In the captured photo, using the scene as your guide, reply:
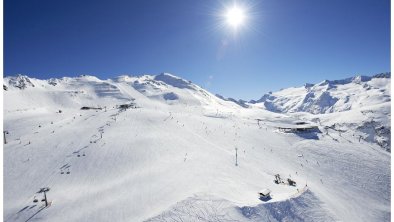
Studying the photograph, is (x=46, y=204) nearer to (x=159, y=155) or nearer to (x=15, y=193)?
(x=15, y=193)

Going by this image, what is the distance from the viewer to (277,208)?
21.0 m

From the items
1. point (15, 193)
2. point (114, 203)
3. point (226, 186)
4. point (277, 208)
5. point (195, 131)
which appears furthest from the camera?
point (195, 131)

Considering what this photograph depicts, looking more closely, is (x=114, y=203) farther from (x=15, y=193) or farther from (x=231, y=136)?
(x=231, y=136)

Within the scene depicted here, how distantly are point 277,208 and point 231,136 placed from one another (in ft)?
108

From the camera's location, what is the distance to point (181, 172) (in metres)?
28.8

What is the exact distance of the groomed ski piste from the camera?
71.0ft

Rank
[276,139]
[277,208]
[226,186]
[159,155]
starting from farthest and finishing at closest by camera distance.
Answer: [276,139], [159,155], [226,186], [277,208]

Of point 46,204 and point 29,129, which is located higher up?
point 29,129

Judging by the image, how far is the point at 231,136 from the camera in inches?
2120

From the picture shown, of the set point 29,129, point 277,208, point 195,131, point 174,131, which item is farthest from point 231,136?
point 29,129

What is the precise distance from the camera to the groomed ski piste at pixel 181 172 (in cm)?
2164

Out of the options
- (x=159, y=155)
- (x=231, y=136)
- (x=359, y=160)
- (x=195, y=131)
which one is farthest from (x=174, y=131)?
(x=359, y=160)

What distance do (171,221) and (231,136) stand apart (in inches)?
1419

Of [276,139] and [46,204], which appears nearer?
[46,204]
